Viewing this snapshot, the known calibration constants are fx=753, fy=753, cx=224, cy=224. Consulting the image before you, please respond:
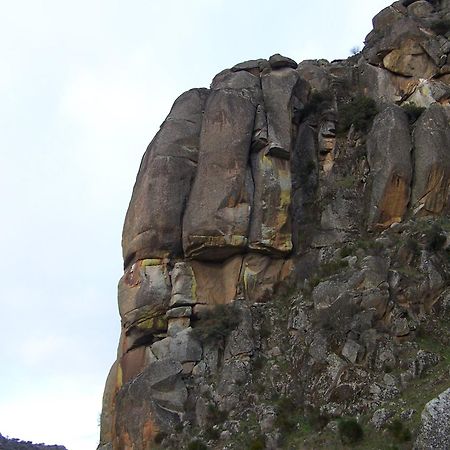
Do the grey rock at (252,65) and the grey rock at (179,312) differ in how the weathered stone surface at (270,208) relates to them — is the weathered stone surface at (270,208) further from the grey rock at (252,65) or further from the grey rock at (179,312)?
the grey rock at (252,65)

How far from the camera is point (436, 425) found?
2512 centimetres

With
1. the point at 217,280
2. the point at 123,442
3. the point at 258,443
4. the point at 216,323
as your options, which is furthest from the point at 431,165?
the point at 123,442

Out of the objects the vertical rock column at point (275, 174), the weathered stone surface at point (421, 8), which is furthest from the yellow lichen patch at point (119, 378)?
the weathered stone surface at point (421, 8)

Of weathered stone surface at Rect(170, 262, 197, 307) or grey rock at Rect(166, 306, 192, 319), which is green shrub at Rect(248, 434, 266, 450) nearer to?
grey rock at Rect(166, 306, 192, 319)

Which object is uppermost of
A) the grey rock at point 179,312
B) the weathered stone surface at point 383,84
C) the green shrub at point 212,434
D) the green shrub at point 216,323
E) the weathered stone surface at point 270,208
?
the weathered stone surface at point 383,84

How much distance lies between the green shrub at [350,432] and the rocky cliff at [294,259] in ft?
0.18

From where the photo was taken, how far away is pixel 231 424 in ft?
107

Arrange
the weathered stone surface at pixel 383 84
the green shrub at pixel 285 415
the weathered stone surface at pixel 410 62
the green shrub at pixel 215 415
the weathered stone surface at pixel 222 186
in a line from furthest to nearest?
the weathered stone surface at pixel 410 62
the weathered stone surface at pixel 383 84
the weathered stone surface at pixel 222 186
the green shrub at pixel 215 415
the green shrub at pixel 285 415

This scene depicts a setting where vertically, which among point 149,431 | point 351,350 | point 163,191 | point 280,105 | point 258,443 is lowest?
point 258,443

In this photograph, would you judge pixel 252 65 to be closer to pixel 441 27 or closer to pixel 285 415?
pixel 441 27

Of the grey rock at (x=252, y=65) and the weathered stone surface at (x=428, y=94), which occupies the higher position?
the grey rock at (x=252, y=65)

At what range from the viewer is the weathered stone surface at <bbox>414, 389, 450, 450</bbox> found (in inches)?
976

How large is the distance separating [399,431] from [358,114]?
877 inches

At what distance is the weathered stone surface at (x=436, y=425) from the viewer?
2480 cm
